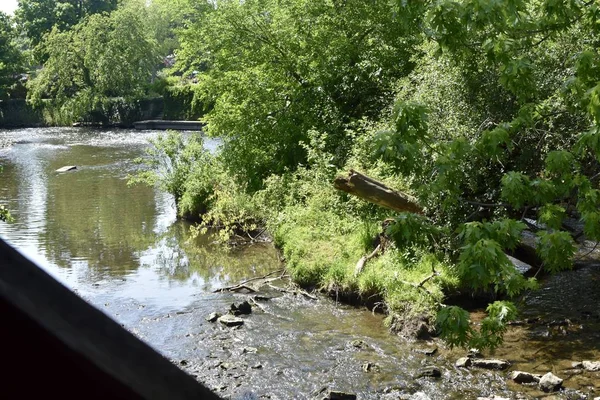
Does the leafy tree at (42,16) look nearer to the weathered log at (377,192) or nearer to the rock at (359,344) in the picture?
the weathered log at (377,192)

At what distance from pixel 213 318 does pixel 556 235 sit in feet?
23.1

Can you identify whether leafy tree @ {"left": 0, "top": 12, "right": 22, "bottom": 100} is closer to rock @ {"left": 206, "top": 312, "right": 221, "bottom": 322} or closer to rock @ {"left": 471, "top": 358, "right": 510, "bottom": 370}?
rock @ {"left": 206, "top": 312, "right": 221, "bottom": 322}

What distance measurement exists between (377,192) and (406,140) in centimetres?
→ 692

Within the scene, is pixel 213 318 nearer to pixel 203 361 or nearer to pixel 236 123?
pixel 203 361

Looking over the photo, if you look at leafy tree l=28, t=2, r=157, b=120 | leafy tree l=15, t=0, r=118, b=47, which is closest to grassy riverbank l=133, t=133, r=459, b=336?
leafy tree l=28, t=2, r=157, b=120

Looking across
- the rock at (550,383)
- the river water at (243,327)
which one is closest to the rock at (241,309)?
the river water at (243,327)

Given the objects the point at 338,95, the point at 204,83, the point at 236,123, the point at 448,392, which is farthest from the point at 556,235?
the point at 204,83

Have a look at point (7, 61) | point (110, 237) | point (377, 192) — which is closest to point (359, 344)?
point (377, 192)

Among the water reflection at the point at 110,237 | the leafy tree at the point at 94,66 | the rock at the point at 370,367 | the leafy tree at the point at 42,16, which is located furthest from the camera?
the leafy tree at the point at 42,16

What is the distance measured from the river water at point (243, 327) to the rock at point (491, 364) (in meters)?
0.14

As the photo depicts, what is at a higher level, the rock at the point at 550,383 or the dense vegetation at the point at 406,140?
the dense vegetation at the point at 406,140

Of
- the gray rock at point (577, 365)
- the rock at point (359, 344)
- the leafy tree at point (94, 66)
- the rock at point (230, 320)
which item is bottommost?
the rock at point (230, 320)

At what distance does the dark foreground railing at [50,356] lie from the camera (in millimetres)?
1073

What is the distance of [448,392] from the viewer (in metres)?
8.66
